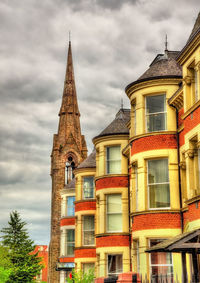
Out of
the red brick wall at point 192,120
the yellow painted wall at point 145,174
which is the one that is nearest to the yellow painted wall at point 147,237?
the yellow painted wall at point 145,174

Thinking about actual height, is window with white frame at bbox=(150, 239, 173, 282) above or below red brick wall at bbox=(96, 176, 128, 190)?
below

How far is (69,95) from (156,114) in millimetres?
58298

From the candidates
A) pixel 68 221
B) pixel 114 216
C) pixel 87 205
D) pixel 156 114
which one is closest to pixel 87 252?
pixel 87 205

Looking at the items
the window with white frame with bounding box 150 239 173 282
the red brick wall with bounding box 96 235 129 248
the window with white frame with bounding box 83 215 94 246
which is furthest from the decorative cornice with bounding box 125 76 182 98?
the window with white frame with bounding box 83 215 94 246

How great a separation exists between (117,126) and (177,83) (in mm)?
8754

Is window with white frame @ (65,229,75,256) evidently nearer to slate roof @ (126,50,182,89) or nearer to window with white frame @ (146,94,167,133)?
slate roof @ (126,50,182,89)

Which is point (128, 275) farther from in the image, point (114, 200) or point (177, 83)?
point (114, 200)

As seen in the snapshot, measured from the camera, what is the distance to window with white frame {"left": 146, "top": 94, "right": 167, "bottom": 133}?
2206cm

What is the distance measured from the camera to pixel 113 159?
2923cm

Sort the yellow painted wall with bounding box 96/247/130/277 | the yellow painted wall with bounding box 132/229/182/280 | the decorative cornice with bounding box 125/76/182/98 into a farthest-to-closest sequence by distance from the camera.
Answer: the yellow painted wall with bounding box 96/247/130/277 → the decorative cornice with bounding box 125/76/182/98 → the yellow painted wall with bounding box 132/229/182/280

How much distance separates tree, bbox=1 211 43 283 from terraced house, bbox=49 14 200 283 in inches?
883

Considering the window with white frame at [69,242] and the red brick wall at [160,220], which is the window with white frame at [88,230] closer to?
the window with white frame at [69,242]

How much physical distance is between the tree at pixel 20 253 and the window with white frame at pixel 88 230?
858 inches

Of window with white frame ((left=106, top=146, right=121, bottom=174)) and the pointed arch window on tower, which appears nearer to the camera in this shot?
window with white frame ((left=106, top=146, right=121, bottom=174))
